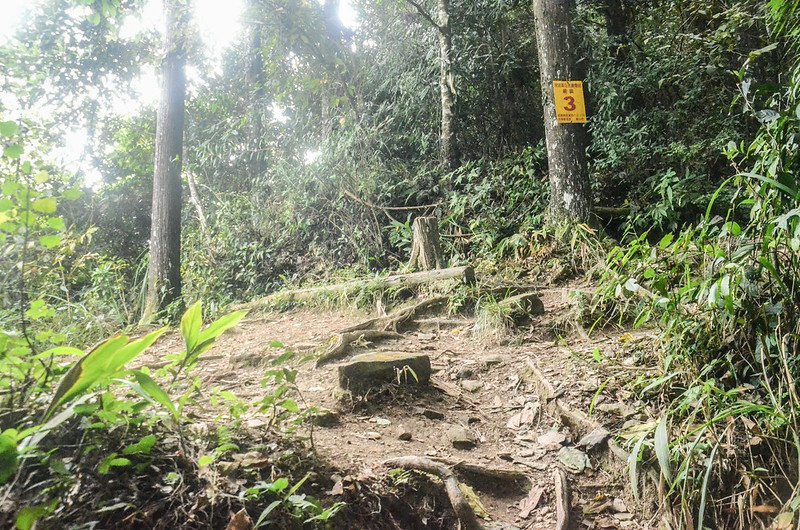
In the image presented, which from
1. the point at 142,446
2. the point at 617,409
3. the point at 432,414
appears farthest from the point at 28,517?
the point at 617,409

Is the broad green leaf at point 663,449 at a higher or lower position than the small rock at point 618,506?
higher

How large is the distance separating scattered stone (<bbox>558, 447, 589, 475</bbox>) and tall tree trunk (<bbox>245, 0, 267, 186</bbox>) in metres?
7.54

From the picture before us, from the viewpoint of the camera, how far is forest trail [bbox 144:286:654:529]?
250 cm

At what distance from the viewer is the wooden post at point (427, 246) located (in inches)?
222

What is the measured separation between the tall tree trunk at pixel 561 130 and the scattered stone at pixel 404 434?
356 centimetres

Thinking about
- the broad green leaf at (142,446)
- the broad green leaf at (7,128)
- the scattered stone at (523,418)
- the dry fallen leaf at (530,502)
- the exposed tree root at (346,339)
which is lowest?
the dry fallen leaf at (530,502)

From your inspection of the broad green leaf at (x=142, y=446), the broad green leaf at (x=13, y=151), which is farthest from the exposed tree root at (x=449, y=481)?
the broad green leaf at (x=13, y=151)

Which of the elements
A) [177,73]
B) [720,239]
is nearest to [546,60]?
[720,239]

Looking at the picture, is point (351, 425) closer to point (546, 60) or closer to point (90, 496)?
point (90, 496)

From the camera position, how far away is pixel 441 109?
7816 millimetres

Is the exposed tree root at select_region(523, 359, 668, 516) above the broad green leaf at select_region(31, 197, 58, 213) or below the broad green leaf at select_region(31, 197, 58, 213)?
below

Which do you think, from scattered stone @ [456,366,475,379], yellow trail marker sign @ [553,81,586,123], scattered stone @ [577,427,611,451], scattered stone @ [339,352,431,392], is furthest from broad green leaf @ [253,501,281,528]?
yellow trail marker sign @ [553,81,586,123]

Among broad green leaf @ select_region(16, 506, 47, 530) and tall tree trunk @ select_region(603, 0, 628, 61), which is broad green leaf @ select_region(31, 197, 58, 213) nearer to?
broad green leaf @ select_region(16, 506, 47, 530)

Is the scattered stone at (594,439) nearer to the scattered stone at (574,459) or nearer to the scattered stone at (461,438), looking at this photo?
the scattered stone at (574,459)
